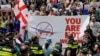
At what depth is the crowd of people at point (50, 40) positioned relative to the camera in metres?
15.3

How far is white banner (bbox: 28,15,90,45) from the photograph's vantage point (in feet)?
65.6

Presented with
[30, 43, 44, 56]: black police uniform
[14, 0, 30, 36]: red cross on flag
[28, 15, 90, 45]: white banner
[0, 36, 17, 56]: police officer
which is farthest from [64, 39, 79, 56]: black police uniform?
[14, 0, 30, 36]: red cross on flag

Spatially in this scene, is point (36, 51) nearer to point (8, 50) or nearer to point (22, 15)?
point (8, 50)

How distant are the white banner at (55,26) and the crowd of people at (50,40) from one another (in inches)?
18.4

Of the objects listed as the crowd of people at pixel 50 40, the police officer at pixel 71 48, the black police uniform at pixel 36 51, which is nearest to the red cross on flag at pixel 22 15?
the crowd of people at pixel 50 40

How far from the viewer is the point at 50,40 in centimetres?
1783

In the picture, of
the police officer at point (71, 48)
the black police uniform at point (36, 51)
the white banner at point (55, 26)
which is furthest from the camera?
the white banner at point (55, 26)

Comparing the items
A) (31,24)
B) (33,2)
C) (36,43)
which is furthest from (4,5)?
(36,43)

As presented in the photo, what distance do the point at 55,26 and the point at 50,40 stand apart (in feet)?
8.43

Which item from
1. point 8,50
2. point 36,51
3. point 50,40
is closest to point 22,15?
point 50,40

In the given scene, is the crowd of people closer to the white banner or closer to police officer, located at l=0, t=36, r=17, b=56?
police officer, located at l=0, t=36, r=17, b=56

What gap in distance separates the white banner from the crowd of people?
1.53 ft

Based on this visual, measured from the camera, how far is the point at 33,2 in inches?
1043

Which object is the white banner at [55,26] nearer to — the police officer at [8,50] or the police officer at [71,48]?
the police officer at [71,48]
